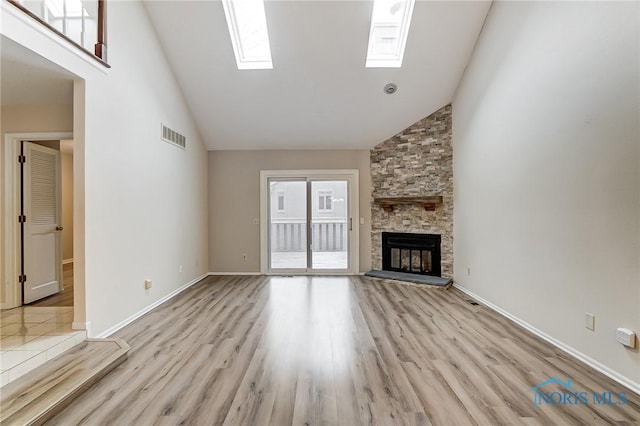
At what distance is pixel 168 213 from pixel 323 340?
9.69 feet

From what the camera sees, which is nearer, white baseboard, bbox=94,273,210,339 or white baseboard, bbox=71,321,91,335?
white baseboard, bbox=71,321,91,335

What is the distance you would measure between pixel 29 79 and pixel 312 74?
3.24m

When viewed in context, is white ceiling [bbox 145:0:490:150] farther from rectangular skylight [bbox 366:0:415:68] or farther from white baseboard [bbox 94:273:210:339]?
white baseboard [bbox 94:273:210:339]

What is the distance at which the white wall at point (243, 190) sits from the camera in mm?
5898

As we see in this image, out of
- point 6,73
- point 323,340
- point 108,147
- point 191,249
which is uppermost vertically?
point 6,73

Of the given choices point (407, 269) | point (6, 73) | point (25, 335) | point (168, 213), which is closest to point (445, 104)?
point (407, 269)

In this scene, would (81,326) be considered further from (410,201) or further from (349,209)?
(410,201)

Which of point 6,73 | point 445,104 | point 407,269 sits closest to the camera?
point 6,73

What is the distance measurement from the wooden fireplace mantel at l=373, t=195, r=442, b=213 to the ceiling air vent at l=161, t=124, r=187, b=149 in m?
3.59

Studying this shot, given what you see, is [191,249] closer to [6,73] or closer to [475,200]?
[6,73]

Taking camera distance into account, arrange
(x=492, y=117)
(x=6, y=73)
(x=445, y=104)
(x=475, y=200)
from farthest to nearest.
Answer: (x=445, y=104), (x=475, y=200), (x=492, y=117), (x=6, y=73)

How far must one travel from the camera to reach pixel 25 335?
8.55 ft

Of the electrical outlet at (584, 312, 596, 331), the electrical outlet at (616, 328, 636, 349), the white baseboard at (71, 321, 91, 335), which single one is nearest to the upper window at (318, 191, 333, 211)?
the white baseboard at (71, 321, 91, 335)

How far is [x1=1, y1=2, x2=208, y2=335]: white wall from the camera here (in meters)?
2.74
